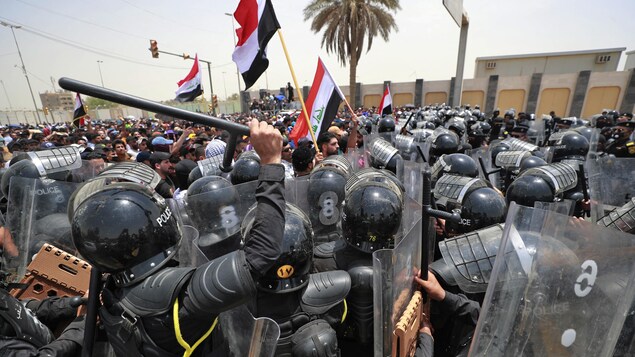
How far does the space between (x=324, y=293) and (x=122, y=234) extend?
3.82ft

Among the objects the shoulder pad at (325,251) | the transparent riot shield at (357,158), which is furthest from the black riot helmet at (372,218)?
the transparent riot shield at (357,158)

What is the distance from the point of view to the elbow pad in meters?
1.28

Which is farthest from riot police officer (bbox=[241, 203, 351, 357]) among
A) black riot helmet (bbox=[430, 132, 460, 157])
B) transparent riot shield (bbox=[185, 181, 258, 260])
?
black riot helmet (bbox=[430, 132, 460, 157])

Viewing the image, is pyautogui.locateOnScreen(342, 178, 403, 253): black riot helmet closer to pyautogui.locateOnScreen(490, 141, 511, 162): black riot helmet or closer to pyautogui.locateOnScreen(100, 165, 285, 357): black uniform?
pyautogui.locateOnScreen(100, 165, 285, 357): black uniform

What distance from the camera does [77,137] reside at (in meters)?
10.5

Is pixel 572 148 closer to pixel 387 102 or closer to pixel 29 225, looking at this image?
pixel 387 102

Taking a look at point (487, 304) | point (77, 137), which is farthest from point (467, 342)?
point (77, 137)

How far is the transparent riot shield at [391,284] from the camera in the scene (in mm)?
1510

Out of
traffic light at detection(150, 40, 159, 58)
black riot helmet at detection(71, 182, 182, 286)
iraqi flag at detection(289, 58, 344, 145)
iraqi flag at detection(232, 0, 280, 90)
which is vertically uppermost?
traffic light at detection(150, 40, 159, 58)

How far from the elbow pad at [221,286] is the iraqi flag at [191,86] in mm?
6862

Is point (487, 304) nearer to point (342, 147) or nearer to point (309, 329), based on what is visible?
point (309, 329)

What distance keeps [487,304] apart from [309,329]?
963 millimetres

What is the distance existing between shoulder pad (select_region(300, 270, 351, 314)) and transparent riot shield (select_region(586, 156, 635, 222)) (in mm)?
3332

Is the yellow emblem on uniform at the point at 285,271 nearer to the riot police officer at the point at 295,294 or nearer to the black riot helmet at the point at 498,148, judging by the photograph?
the riot police officer at the point at 295,294
